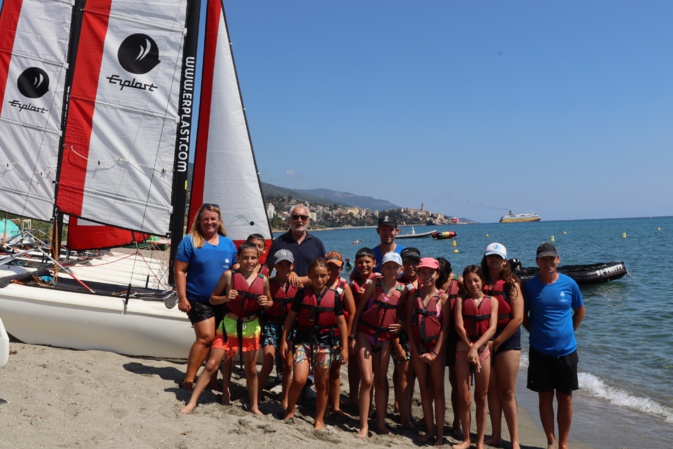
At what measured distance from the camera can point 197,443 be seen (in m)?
4.59

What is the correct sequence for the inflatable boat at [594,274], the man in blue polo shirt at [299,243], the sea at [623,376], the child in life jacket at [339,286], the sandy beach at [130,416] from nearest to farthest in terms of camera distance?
the sandy beach at [130,416] < the child in life jacket at [339,286] < the man in blue polo shirt at [299,243] < the sea at [623,376] < the inflatable boat at [594,274]

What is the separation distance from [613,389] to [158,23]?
344 inches

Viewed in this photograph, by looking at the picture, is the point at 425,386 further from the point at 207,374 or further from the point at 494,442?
the point at 207,374

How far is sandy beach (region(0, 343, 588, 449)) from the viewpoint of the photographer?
4453 millimetres

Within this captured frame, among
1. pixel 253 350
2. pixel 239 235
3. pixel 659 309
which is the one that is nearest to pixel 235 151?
pixel 239 235

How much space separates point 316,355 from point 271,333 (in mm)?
614

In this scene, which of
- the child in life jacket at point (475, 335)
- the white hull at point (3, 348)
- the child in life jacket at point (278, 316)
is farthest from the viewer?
the child in life jacket at point (278, 316)


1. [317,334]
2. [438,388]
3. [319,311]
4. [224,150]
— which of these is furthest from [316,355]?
[224,150]

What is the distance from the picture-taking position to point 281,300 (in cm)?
571

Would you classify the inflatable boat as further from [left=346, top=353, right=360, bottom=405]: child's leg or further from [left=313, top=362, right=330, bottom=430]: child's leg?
[left=313, top=362, right=330, bottom=430]: child's leg

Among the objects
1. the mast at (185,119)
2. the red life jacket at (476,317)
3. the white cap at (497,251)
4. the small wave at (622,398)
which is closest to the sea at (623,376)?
the small wave at (622,398)

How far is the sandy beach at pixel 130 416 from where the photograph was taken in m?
4.45

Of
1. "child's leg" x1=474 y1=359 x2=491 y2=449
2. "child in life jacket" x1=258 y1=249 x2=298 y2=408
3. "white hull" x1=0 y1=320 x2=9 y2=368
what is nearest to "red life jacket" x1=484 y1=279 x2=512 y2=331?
"child's leg" x1=474 y1=359 x2=491 y2=449

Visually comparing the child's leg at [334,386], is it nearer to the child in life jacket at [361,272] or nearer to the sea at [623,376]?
the child in life jacket at [361,272]
